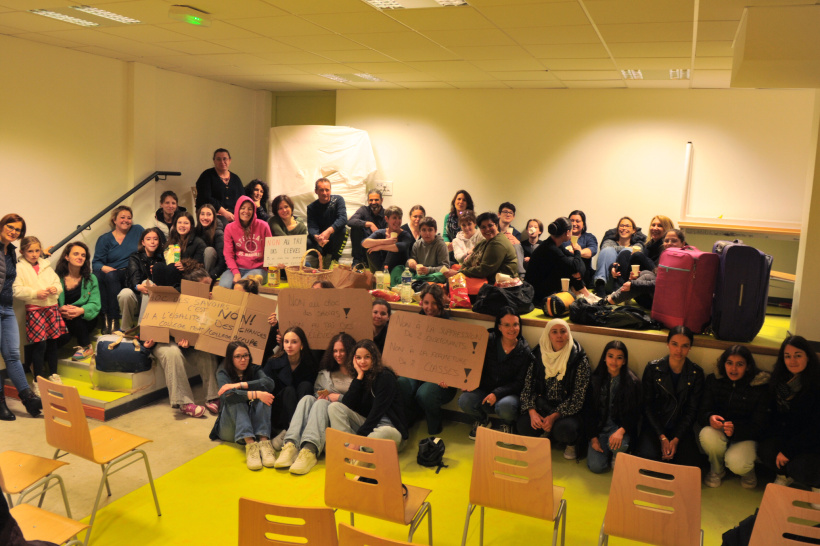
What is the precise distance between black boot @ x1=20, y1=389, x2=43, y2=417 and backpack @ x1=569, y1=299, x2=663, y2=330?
4257mm

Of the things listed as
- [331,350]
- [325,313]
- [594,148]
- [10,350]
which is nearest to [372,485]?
[331,350]

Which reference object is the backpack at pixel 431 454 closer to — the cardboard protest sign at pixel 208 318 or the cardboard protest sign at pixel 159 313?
the cardboard protest sign at pixel 208 318

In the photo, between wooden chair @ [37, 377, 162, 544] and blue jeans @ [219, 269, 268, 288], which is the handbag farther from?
wooden chair @ [37, 377, 162, 544]

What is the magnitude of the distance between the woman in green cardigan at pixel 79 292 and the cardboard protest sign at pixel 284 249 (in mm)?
1613

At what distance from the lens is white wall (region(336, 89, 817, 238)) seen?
7262 mm

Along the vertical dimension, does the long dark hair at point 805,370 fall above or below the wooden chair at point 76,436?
above

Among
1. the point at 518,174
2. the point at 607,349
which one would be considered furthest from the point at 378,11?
the point at 518,174

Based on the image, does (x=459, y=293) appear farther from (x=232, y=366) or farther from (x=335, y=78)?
(x=335, y=78)

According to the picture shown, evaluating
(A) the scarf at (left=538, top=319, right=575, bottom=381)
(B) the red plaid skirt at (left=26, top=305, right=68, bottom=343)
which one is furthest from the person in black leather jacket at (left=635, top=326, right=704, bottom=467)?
(B) the red plaid skirt at (left=26, top=305, right=68, bottom=343)

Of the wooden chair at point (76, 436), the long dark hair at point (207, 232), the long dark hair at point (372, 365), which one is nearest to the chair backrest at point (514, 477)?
the long dark hair at point (372, 365)

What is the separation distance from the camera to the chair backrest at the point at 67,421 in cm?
356

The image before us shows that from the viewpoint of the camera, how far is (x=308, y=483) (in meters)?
4.28

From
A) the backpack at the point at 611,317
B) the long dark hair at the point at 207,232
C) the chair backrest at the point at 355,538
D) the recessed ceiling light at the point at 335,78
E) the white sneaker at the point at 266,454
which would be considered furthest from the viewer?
the recessed ceiling light at the point at 335,78

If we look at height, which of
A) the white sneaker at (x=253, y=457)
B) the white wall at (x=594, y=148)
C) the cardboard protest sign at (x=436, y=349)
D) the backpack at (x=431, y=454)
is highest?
the white wall at (x=594, y=148)
